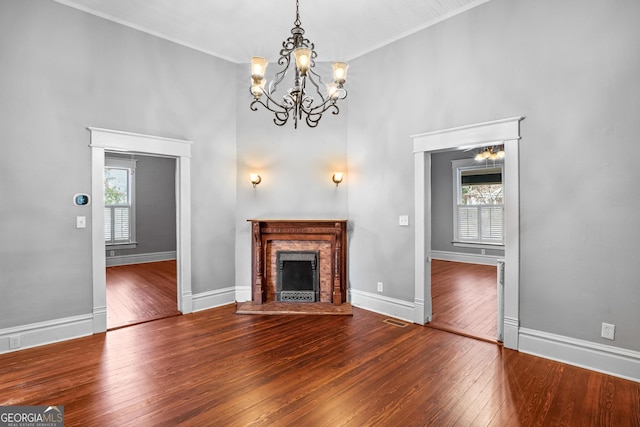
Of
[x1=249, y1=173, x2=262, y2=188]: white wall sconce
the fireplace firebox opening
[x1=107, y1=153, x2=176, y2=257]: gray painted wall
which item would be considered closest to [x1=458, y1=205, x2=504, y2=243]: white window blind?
the fireplace firebox opening

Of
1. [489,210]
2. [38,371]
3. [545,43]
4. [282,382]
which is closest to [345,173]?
[545,43]

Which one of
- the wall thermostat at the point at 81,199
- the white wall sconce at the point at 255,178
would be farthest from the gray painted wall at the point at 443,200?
the wall thermostat at the point at 81,199

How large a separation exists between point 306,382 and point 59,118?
3.74 meters

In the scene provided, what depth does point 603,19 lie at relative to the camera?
277 cm

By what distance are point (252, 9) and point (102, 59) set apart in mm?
1846

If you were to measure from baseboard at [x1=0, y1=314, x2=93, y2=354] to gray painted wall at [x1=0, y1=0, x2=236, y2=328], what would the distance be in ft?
0.24

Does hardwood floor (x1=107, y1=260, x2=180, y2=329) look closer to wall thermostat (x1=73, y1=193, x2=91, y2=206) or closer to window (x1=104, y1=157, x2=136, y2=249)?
window (x1=104, y1=157, x2=136, y2=249)

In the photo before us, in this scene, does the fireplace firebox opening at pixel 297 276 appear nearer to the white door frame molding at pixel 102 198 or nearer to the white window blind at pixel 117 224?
the white door frame molding at pixel 102 198

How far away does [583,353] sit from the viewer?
287 cm

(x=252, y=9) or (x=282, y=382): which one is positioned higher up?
(x=252, y=9)

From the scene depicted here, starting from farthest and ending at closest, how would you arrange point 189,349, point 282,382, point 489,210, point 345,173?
point 489,210 → point 345,173 → point 189,349 → point 282,382

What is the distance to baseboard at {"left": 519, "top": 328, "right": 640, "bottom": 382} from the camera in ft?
8.76

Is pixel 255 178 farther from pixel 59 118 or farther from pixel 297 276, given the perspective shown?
pixel 59 118

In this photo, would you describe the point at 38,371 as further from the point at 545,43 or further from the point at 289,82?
the point at 545,43
